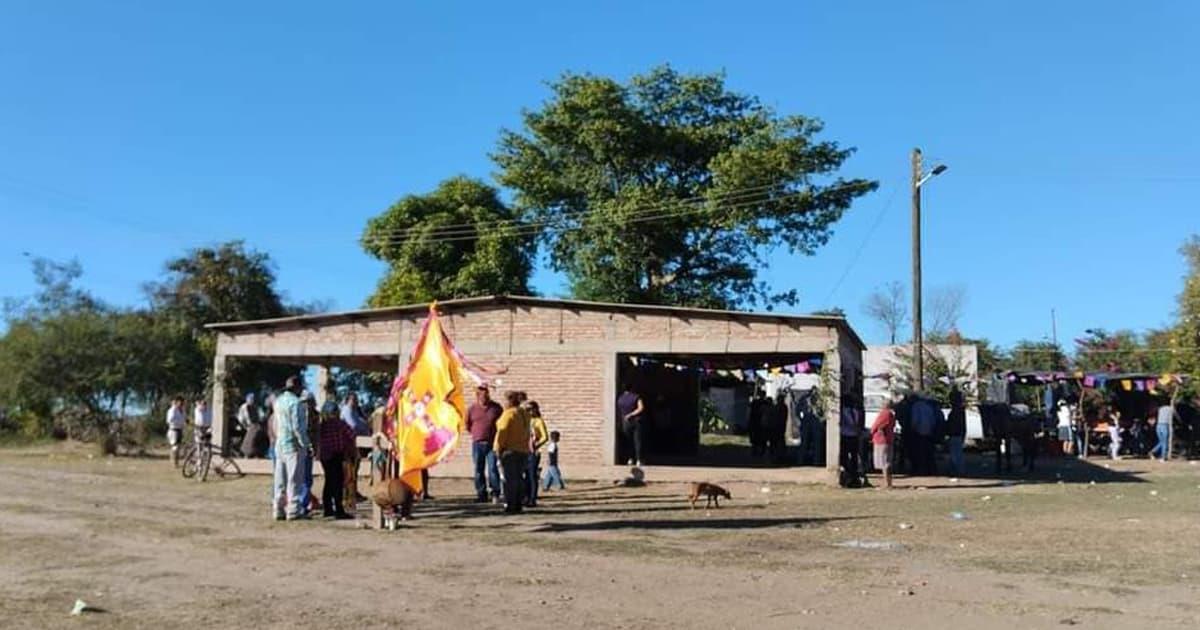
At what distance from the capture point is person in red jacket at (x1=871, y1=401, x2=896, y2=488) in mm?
18719

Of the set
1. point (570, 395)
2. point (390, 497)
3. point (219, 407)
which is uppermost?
point (570, 395)

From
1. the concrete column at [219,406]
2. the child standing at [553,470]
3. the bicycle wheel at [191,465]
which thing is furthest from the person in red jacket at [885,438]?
the concrete column at [219,406]

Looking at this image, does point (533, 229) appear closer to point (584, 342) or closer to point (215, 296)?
point (215, 296)

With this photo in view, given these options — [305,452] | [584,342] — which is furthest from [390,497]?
[584,342]

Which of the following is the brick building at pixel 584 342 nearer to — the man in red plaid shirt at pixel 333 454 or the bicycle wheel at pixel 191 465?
the bicycle wheel at pixel 191 465

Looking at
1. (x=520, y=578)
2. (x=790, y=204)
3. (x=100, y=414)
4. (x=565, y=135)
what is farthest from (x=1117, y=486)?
(x=100, y=414)

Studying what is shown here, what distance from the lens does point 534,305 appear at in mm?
21016

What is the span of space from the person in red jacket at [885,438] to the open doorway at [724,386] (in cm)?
187

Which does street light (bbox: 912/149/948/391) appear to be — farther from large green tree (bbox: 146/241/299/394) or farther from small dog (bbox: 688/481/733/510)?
large green tree (bbox: 146/241/299/394)

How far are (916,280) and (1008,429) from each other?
5.40 m

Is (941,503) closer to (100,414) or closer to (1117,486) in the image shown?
(1117,486)

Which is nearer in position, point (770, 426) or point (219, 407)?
point (219, 407)

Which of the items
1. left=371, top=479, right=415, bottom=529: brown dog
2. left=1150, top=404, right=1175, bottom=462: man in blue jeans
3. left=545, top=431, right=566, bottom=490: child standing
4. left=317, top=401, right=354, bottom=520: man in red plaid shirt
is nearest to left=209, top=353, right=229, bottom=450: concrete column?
left=545, top=431, right=566, bottom=490: child standing

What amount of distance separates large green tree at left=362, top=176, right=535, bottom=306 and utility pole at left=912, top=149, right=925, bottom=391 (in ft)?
50.8
